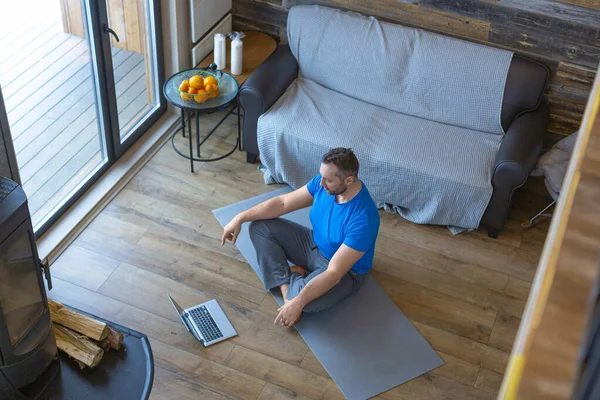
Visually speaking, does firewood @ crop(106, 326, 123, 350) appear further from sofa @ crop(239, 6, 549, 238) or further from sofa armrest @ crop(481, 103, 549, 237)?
sofa armrest @ crop(481, 103, 549, 237)

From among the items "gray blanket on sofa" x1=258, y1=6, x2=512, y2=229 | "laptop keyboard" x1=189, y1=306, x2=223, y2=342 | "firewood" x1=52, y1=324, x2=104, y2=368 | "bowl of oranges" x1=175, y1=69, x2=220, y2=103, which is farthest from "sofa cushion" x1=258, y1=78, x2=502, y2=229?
"firewood" x1=52, y1=324, x2=104, y2=368

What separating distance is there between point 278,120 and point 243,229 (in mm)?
656

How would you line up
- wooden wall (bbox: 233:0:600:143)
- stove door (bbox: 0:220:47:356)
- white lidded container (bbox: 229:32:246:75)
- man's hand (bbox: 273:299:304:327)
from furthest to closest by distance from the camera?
1. white lidded container (bbox: 229:32:246:75)
2. wooden wall (bbox: 233:0:600:143)
3. man's hand (bbox: 273:299:304:327)
4. stove door (bbox: 0:220:47:356)

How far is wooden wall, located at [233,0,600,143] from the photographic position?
12.5 ft

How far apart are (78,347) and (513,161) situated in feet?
7.43

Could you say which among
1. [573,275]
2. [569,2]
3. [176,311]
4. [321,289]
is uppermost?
[573,275]

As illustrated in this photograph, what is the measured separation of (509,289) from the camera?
357cm

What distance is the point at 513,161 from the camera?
11.6 feet

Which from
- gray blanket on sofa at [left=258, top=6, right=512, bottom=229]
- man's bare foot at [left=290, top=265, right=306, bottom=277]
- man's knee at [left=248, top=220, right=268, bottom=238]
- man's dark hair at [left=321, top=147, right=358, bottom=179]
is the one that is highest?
man's dark hair at [left=321, top=147, right=358, bottom=179]

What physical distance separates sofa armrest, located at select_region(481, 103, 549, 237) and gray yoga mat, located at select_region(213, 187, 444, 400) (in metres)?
0.78

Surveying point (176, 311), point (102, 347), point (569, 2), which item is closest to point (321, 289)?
point (176, 311)

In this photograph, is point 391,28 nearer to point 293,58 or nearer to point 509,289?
point 293,58

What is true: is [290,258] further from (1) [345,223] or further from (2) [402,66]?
(2) [402,66]

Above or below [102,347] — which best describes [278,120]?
above
